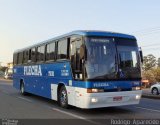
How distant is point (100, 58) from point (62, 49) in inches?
111

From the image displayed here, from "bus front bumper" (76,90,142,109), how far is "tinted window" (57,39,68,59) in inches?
94.3

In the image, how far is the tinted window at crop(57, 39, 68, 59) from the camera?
14.6 meters

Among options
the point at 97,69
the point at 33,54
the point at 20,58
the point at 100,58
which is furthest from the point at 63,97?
the point at 20,58

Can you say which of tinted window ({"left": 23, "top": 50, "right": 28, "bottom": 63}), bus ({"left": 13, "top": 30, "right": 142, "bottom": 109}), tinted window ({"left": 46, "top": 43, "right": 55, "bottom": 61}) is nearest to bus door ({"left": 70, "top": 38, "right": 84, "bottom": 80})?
bus ({"left": 13, "top": 30, "right": 142, "bottom": 109})

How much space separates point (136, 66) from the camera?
1348cm

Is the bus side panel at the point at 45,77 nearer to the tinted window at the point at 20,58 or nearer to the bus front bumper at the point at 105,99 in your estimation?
the tinted window at the point at 20,58

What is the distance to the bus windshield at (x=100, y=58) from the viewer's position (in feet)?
41.1

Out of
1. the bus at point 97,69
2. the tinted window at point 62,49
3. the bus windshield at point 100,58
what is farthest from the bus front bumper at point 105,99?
the tinted window at point 62,49

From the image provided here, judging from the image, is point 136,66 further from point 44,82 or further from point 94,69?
point 44,82

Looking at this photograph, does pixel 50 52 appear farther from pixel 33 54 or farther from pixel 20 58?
pixel 20 58

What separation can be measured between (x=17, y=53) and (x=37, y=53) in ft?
18.1

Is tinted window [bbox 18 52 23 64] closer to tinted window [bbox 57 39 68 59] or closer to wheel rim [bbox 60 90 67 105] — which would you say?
tinted window [bbox 57 39 68 59]

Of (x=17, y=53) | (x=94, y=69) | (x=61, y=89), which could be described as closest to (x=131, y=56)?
(x=94, y=69)

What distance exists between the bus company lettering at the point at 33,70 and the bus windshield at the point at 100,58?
6.09 metres
